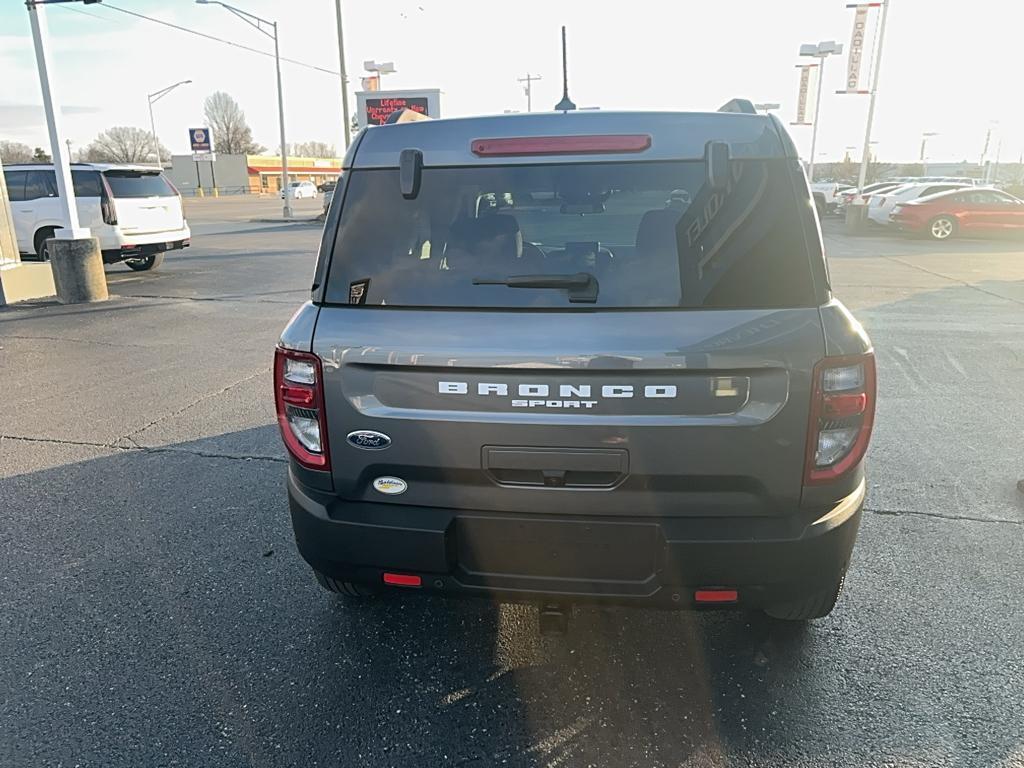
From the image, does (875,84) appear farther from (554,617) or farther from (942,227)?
(554,617)

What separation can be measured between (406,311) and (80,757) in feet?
5.91

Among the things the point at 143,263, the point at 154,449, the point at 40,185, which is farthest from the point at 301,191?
the point at 154,449

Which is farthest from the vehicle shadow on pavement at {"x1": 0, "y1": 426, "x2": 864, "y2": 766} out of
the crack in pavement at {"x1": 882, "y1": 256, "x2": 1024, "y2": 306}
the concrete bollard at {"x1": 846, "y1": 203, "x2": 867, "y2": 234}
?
the concrete bollard at {"x1": 846, "y1": 203, "x2": 867, "y2": 234}

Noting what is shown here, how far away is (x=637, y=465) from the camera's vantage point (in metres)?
2.13

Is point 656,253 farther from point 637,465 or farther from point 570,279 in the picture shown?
point 637,465

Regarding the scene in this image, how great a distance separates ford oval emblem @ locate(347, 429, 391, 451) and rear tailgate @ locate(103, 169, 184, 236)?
41.8ft

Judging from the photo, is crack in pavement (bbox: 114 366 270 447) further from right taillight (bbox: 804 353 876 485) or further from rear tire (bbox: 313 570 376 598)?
right taillight (bbox: 804 353 876 485)

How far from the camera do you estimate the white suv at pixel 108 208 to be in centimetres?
1264

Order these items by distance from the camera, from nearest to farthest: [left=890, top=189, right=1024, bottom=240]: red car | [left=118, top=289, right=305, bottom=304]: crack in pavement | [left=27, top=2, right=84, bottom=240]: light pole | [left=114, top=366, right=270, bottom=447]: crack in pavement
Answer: [left=114, top=366, right=270, bottom=447]: crack in pavement < [left=27, top=2, right=84, bottom=240]: light pole < [left=118, top=289, right=305, bottom=304]: crack in pavement < [left=890, top=189, right=1024, bottom=240]: red car

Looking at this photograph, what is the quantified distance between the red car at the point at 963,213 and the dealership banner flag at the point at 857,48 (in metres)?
9.07

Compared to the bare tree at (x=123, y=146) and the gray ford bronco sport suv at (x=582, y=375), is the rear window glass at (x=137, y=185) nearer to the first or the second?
the gray ford bronco sport suv at (x=582, y=375)

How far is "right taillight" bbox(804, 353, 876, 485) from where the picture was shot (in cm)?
210

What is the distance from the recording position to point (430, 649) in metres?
2.84

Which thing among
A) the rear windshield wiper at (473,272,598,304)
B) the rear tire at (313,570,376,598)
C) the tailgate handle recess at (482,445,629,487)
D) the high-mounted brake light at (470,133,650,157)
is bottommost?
the rear tire at (313,570,376,598)
